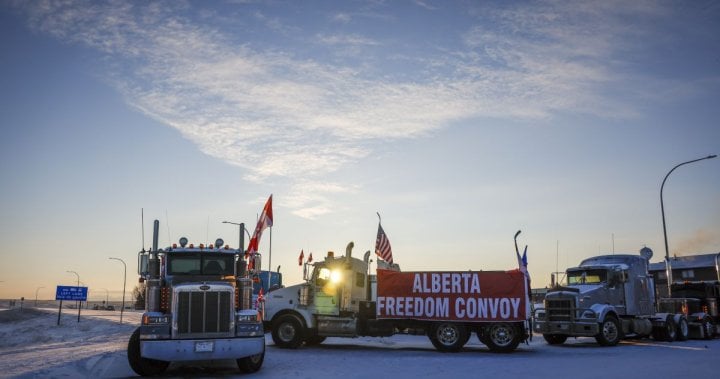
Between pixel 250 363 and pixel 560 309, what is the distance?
43.5ft

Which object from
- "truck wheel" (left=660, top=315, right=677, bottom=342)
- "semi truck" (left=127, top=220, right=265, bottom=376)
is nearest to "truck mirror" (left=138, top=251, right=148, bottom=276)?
"semi truck" (left=127, top=220, right=265, bottom=376)

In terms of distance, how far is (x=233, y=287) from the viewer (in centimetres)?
1406

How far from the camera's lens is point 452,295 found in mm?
20891

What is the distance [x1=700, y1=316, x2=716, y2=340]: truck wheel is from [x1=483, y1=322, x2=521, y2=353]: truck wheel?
1149 centimetres

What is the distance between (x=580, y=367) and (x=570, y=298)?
7673mm

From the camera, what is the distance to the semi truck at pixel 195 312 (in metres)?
13.1

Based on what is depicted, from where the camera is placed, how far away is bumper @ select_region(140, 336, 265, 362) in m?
12.9

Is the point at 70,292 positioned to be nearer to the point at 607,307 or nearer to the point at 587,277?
the point at 587,277

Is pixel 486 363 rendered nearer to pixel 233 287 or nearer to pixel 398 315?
Result: pixel 398 315

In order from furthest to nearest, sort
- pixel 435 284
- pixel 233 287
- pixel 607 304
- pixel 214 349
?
1. pixel 607 304
2. pixel 435 284
3. pixel 233 287
4. pixel 214 349

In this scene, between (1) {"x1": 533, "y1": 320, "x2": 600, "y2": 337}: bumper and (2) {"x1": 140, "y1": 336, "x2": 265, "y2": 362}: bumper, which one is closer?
(2) {"x1": 140, "y1": 336, "x2": 265, "y2": 362}: bumper

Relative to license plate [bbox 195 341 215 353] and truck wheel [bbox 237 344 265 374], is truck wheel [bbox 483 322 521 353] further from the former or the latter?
license plate [bbox 195 341 215 353]

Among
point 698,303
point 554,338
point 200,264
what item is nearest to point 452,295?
point 554,338

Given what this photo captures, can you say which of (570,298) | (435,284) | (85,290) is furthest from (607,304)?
(85,290)
